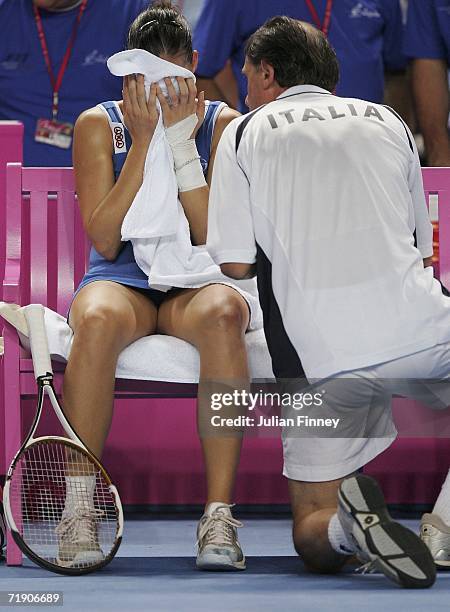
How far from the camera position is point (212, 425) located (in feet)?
9.93

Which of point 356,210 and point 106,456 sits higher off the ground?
point 356,210

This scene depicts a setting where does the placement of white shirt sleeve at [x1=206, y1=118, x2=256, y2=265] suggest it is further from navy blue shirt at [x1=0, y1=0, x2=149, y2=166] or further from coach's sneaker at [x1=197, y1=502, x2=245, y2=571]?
navy blue shirt at [x1=0, y1=0, x2=149, y2=166]

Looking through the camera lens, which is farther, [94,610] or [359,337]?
[359,337]

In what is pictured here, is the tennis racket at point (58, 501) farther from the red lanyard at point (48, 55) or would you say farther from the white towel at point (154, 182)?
the red lanyard at point (48, 55)

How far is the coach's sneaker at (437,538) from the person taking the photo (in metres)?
2.85

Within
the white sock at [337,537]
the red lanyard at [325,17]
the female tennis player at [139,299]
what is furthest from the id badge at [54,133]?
the white sock at [337,537]

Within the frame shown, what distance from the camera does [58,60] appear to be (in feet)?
15.2

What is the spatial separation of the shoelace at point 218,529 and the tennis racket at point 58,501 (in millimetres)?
203

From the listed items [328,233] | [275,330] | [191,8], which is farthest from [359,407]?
[191,8]

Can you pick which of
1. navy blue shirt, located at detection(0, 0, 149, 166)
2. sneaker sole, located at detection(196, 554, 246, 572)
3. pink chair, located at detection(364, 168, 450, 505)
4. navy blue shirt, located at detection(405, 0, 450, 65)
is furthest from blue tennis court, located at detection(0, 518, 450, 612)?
navy blue shirt, located at detection(405, 0, 450, 65)

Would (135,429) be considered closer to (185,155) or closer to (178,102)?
(185,155)

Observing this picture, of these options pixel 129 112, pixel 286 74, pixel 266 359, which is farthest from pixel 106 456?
pixel 286 74

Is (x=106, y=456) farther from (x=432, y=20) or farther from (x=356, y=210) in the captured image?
(x=432, y=20)

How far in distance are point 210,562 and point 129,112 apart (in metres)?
1.15
